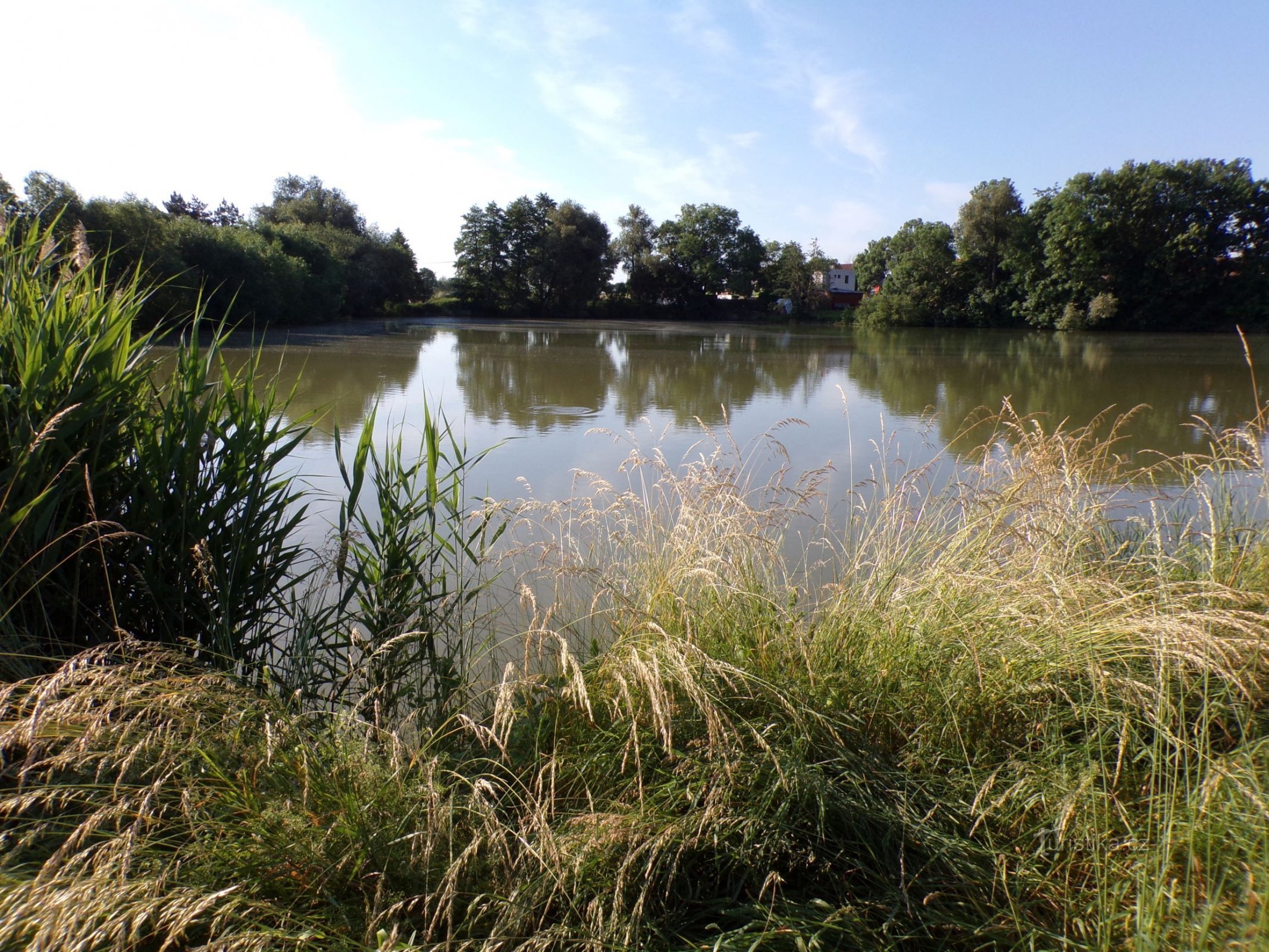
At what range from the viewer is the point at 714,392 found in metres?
12.5

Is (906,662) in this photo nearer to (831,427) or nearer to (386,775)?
(386,775)

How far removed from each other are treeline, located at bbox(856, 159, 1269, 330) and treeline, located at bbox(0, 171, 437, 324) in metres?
24.5

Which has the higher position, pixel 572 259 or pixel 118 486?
pixel 572 259

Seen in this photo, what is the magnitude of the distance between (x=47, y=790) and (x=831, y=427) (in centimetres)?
871

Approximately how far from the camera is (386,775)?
1.79 metres

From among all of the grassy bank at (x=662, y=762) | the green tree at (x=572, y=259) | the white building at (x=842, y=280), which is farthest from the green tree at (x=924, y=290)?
the grassy bank at (x=662, y=762)

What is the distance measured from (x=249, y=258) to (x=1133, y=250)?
36.2 metres

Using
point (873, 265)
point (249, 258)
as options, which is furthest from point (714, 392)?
point (873, 265)

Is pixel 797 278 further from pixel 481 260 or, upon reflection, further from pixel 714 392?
pixel 714 392

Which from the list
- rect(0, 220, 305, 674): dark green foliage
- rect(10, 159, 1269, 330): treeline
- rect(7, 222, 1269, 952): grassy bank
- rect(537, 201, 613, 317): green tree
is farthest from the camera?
rect(537, 201, 613, 317): green tree

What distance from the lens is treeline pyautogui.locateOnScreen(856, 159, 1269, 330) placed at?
33250 millimetres

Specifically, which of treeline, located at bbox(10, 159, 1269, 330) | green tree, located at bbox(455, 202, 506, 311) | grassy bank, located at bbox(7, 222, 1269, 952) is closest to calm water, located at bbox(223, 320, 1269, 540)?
grassy bank, located at bbox(7, 222, 1269, 952)

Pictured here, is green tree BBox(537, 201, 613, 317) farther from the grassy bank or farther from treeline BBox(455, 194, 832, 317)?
the grassy bank

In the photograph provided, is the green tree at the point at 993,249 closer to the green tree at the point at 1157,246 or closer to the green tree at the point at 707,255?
the green tree at the point at 1157,246
